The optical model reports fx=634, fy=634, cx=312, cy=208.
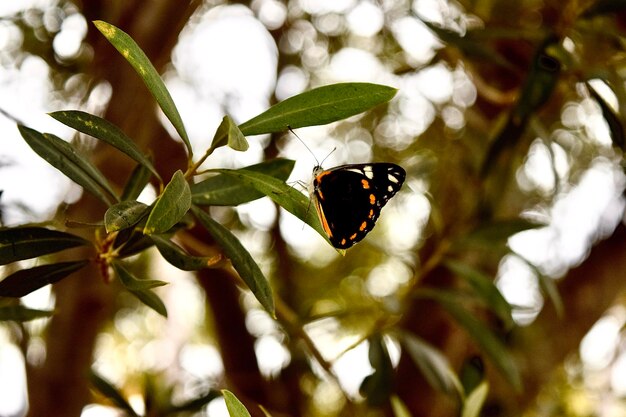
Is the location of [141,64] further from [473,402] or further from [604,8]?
[604,8]

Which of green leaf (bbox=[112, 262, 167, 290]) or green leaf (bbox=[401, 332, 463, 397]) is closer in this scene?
green leaf (bbox=[112, 262, 167, 290])

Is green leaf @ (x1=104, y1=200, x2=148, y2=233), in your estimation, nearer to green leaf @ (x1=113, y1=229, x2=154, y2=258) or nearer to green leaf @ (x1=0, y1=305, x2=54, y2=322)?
green leaf @ (x1=113, y1=229, x2=154, y2=258)

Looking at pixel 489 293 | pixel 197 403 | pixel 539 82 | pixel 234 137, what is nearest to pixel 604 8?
pixel 539 82

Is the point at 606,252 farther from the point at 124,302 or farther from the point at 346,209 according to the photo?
the point at 124,302

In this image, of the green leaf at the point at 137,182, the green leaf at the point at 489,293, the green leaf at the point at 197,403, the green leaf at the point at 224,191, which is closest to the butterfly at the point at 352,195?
the green leaf at the point at 224,191

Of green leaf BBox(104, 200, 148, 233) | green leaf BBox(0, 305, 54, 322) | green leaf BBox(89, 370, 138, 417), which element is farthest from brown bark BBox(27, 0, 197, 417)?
green leaf BBox(104, 200, 148, 233)

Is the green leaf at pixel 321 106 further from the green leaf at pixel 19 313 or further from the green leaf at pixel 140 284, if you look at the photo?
the green leaf at pixel 19 313
